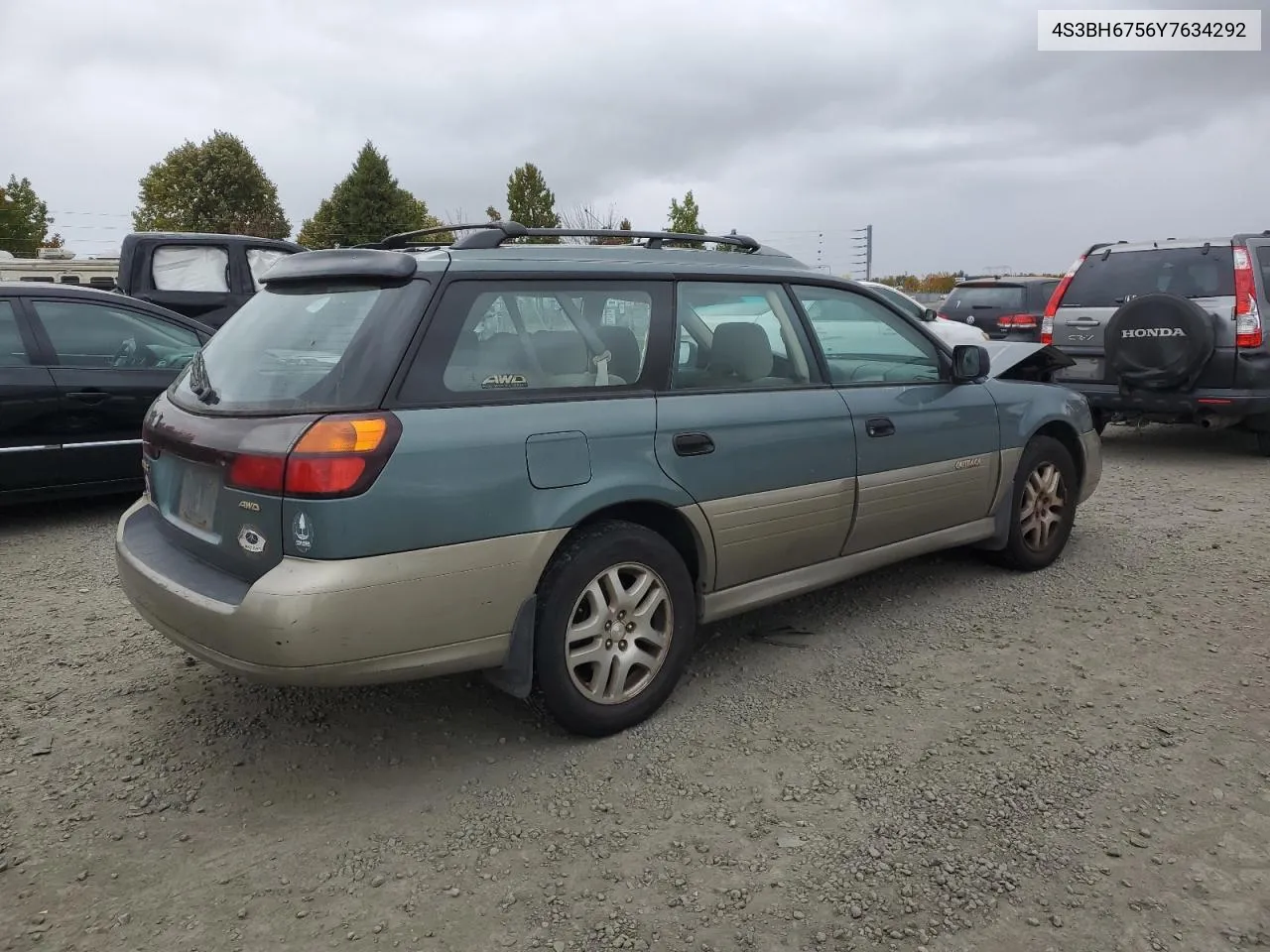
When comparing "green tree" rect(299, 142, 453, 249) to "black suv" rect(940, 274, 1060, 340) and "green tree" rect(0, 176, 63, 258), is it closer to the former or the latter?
"green tree" rect(0, 176, 63, 258)

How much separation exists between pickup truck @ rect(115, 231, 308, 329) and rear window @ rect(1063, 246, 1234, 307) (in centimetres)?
746

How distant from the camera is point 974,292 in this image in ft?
48.3

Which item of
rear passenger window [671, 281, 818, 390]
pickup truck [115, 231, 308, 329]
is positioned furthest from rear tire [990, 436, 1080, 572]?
pickup truck [115, 231, 308, 329]

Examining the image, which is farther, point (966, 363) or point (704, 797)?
point (966, 363)

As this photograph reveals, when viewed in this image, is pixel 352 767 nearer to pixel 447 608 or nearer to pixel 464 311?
pixel 447 608

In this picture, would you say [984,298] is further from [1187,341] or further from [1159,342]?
[1187,341]

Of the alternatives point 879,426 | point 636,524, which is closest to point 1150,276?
point 879,426

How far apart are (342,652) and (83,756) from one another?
1.17 metres

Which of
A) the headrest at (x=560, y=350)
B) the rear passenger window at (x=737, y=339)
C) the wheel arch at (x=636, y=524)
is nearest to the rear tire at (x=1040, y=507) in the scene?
the rear passenger window at (x=737, y=339)

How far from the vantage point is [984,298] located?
47.6ft

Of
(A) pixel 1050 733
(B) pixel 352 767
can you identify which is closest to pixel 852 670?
(A) pixel 1050 733

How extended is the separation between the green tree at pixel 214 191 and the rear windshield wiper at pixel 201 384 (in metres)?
43.3

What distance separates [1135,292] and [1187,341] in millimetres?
1019

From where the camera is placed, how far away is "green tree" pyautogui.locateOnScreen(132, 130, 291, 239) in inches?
1697
